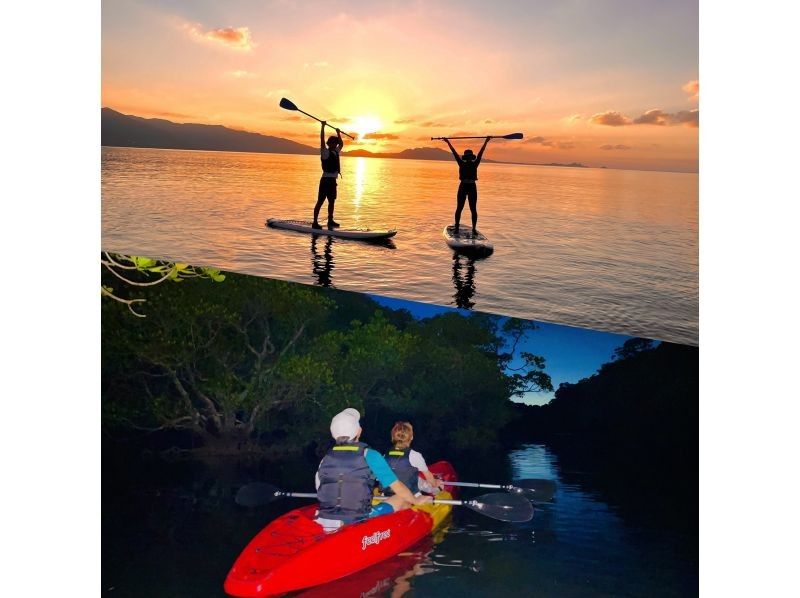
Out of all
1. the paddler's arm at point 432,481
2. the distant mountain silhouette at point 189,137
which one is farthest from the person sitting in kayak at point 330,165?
the paddler's arm at point 432,481

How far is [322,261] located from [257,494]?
233 inches

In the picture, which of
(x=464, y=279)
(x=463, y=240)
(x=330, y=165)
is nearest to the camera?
(x=330, y=165)

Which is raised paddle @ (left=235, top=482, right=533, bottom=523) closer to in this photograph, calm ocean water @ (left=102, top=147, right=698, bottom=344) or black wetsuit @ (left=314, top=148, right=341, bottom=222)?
black wetsuit @ (left=314, top=148, right=341, bottom=222)

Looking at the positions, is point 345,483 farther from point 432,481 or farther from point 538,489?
point 538,489

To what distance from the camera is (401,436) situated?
4.05 m

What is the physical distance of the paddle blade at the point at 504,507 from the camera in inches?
156

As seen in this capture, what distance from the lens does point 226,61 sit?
890cm

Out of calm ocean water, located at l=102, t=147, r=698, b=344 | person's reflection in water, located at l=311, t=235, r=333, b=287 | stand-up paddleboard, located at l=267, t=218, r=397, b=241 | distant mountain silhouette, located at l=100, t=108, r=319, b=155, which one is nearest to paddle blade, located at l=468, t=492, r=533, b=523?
calm ocean water, located at l=102, t=147, r=698, b=344

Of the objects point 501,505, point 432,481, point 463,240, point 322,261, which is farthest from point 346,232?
point 501,505

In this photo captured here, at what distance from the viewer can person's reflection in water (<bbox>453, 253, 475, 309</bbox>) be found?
30.1 ft
